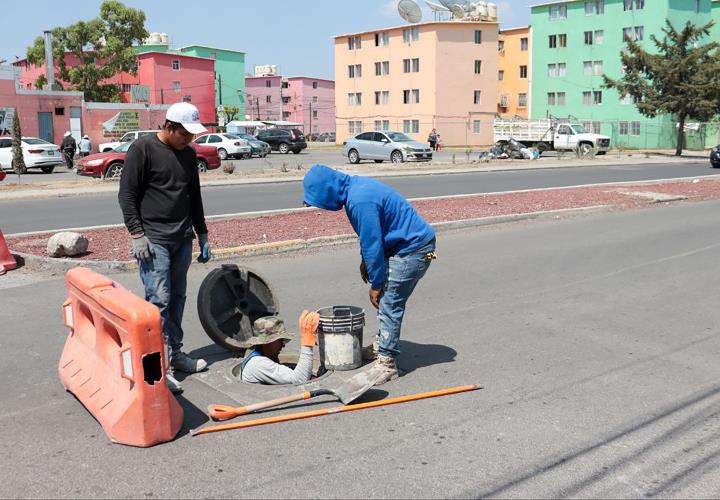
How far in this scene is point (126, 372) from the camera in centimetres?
417

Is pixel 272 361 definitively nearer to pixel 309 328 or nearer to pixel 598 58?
pixel 309 328

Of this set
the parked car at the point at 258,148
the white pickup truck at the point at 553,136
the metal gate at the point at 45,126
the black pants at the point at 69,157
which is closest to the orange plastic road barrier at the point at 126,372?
the black pants at the point at 69,157

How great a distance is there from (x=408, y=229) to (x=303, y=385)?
1.31 m

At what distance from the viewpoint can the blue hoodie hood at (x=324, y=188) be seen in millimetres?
4809

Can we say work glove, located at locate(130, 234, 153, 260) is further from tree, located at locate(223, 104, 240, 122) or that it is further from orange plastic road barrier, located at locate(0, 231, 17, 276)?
tree, located at locate(223, 104, 240, 122)

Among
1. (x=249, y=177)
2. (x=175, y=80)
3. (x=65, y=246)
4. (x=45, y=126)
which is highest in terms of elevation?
(x=175, y=80)

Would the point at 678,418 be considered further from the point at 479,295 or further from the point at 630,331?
the point at 479,295

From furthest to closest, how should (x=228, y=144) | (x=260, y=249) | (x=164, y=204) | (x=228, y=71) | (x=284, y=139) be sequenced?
(x=228, y=71)
(x=284, y=139)
(x=228, y=144)
(x=260, y=249)
(x=164, y=204)

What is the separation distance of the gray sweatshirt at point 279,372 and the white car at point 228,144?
119 feet

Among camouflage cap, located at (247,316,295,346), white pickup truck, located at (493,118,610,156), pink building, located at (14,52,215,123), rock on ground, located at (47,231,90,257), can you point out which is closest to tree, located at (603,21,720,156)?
white pickup truck, located at (493,118,610,156)

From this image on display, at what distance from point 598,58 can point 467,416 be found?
66.1 metres

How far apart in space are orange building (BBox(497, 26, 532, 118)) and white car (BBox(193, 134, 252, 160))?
139ft

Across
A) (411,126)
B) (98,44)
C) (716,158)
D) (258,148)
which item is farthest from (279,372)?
(411,126)

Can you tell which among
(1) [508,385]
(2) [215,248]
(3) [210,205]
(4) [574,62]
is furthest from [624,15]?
(1) [508,385]
